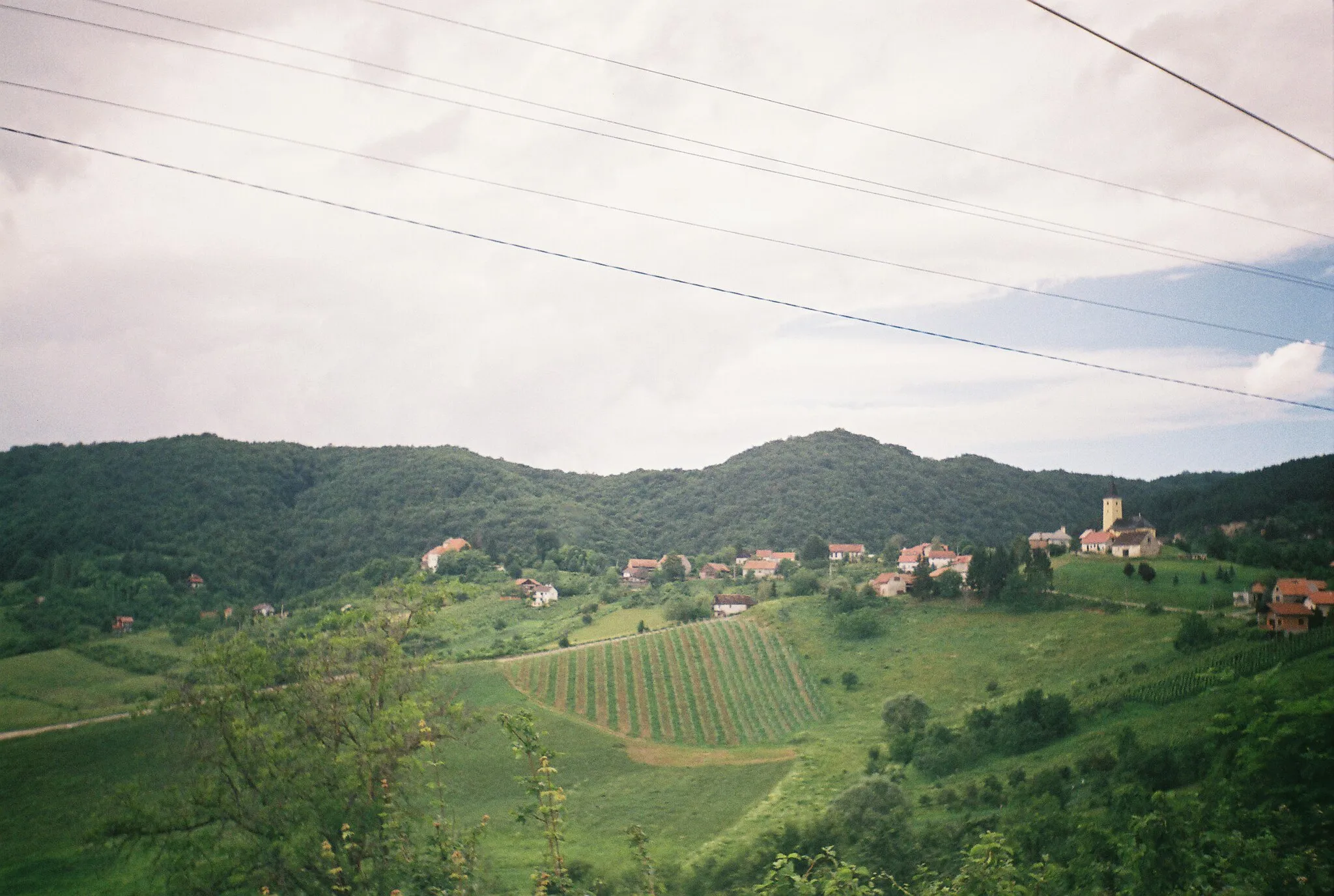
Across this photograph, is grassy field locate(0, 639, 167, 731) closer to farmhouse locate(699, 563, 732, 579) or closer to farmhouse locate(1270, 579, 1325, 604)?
farmhouse locate(1270, 579, 1325, 604)

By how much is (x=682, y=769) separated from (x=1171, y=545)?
32.3 metres

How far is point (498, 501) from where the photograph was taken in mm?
97125

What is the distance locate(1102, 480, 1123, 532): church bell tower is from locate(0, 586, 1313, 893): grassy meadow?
12.8m

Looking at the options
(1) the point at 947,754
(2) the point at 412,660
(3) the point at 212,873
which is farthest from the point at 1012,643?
(3) the point at 212,873

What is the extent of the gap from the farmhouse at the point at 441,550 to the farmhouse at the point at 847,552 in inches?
1524

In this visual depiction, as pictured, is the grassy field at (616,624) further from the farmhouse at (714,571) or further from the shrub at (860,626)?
the farmhouse at (714,571)

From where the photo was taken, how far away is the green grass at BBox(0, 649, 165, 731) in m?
31.5

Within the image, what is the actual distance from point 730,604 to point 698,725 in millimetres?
21601

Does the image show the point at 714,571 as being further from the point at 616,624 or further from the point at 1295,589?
the point at 1295,589

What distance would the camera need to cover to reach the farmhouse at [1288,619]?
2633cm

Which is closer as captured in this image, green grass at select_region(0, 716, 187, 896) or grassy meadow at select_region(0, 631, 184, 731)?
green grass at select_region(0, 716, 187, 896)

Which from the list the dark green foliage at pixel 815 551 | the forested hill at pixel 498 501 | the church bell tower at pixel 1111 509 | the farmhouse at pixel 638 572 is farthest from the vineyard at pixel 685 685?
the church bell tower at pixel 1111 509

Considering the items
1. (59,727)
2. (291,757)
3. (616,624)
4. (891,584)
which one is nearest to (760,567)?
(616,624)

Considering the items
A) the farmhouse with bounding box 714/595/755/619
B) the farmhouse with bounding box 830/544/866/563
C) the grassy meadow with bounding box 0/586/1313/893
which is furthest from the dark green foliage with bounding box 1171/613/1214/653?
the farmhouse with bounding box 830/544/866/563
